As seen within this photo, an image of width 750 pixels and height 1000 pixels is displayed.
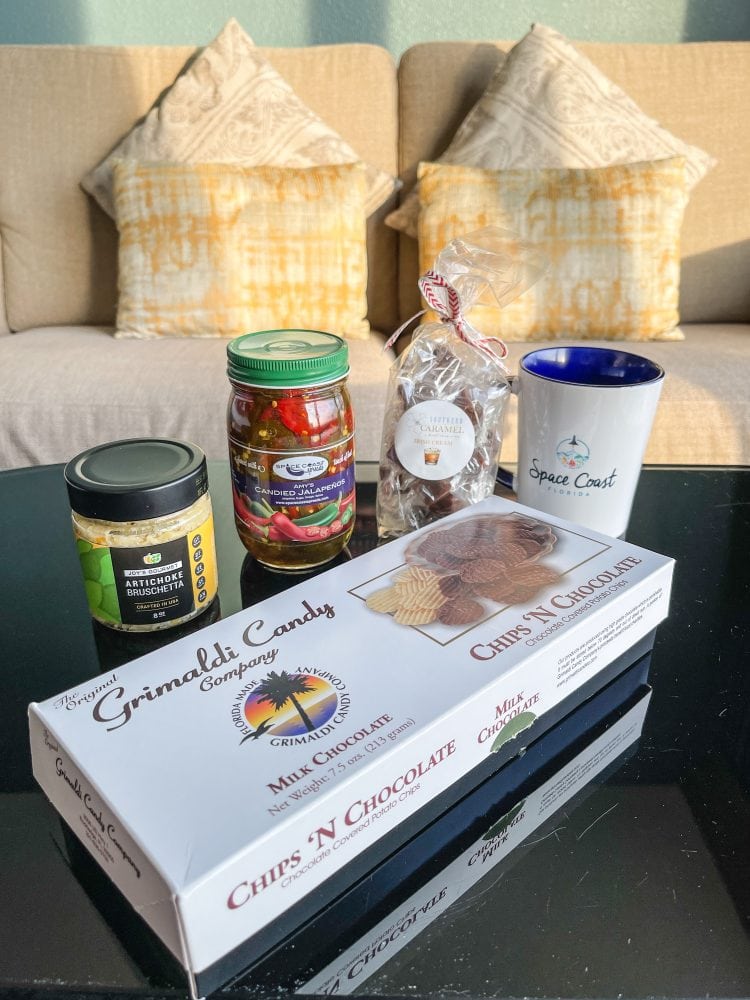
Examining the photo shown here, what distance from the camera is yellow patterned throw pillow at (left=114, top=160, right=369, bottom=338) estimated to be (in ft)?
5.07

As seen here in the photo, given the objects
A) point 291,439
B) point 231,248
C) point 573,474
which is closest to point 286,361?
point 291,439

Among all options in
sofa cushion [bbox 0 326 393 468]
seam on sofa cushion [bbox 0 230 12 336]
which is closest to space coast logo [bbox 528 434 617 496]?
sofa cushion [bbox 0 326 393 468]

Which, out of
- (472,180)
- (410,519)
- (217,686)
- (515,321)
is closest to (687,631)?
(410,519)

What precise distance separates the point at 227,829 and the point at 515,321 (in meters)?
1.40

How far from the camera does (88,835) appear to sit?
1.19 feet

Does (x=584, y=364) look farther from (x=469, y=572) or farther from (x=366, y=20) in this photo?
(x=366, y=20)

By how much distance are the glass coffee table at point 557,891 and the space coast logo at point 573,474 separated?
0.15 metres

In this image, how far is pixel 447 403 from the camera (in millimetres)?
650

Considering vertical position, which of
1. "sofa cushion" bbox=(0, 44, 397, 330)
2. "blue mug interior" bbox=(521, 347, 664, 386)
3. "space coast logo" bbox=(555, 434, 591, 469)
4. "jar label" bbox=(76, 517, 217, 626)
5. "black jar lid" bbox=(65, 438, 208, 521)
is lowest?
"jar label" bbox=(76, 517, 217, 626)

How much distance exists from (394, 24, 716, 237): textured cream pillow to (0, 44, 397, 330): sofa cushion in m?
0.24

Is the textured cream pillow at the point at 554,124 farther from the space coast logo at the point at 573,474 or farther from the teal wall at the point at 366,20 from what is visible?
the space coast logo at the point at 573,474

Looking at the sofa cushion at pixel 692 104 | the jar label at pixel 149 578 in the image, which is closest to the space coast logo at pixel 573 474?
the jar label at pixel 149 578

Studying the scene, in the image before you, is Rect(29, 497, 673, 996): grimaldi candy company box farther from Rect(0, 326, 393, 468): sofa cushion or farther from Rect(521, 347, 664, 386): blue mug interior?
Rect(0, 326, 393, 468): sofa cushion

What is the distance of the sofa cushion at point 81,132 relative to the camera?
1682 millimetres
